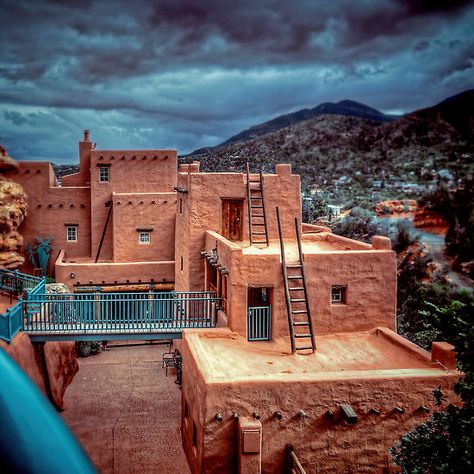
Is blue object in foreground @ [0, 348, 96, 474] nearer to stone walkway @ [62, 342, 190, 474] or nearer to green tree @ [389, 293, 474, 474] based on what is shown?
green tree @ [389, 293, 474, 474]

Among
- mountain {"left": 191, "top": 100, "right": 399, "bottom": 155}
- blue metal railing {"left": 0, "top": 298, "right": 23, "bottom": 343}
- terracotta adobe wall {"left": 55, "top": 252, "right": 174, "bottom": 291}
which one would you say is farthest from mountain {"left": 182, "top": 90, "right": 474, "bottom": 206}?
blue metal railing {"left": 0, "top": 298, "right": 23, "bottom": 343}

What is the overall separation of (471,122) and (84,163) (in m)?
36.7

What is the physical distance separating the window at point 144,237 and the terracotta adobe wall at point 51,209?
160 inches

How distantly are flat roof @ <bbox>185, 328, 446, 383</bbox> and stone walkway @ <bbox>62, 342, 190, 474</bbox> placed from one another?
333 cm

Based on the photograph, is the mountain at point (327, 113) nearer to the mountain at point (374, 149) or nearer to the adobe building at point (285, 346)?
the mountain at point (374, 149)

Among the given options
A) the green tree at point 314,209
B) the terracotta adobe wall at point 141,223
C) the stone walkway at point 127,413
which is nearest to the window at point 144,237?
the terracotta adobe wall at point 141,223

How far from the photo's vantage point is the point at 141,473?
13680 millimetres

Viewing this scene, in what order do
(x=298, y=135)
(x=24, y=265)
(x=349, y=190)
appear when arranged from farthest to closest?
(x=298, y=135) < (x=349, y=190) < (x=24, y=265)

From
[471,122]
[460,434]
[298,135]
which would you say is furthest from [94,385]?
[471,122]

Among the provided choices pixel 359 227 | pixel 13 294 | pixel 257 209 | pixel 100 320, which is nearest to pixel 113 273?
pixel 13 294

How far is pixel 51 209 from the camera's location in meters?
28.9

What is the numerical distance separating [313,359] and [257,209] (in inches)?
287

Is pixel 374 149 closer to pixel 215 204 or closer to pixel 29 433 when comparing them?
pixel 215 204

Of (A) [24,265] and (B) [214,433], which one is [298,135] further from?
(B) [214,433]
